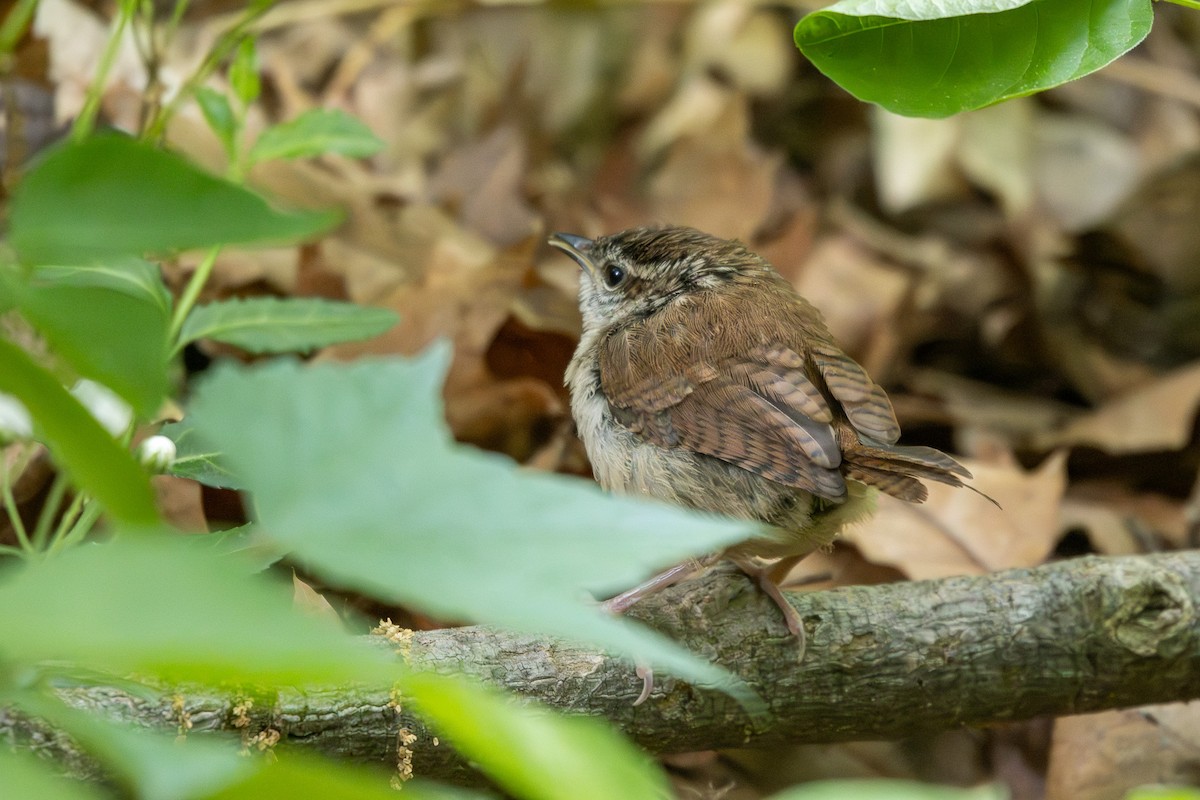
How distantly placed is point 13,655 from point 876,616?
2516mm

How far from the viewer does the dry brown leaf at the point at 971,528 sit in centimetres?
429

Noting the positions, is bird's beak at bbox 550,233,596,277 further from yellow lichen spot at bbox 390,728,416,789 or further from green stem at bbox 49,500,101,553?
yellow lichen spot at bbox 390,728,416,789

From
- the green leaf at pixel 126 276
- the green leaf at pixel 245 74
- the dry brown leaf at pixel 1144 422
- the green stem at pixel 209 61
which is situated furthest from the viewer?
the dry brown leaf at pixel 1144 422

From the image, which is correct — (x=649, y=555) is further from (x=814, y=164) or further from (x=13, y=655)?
(x=814, y=164)

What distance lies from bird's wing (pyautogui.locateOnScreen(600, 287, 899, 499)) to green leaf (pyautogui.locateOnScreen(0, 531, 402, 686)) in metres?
2.35

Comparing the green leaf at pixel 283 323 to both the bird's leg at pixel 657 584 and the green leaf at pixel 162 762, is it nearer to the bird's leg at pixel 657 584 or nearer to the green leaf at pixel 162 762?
the bird's leg at pixel 657 584

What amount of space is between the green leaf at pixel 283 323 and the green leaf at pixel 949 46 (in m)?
1.30

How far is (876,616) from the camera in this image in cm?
301

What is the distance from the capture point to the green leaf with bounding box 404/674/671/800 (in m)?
0.77

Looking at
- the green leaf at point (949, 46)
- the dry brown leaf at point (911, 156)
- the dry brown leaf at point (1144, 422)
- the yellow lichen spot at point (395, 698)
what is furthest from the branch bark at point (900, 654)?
the dry brown leaf at point (911, 156)

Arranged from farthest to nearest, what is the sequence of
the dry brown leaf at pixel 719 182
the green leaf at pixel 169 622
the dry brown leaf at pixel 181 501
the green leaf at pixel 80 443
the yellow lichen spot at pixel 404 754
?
the dry brown leaf at pixel 719 182 < the dry brown leaf at pixel 181 501 < the yellow lichen spot at pixel 404 754 < the green leaf at pixel 80 443 < the green leaf at pixel 169 622

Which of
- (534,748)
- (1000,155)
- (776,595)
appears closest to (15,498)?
(776,595)

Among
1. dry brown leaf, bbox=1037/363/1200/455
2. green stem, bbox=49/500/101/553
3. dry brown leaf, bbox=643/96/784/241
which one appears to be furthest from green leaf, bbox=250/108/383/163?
dry brown leaf, bbox=1037/363/1200/455

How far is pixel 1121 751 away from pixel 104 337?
358 cm
